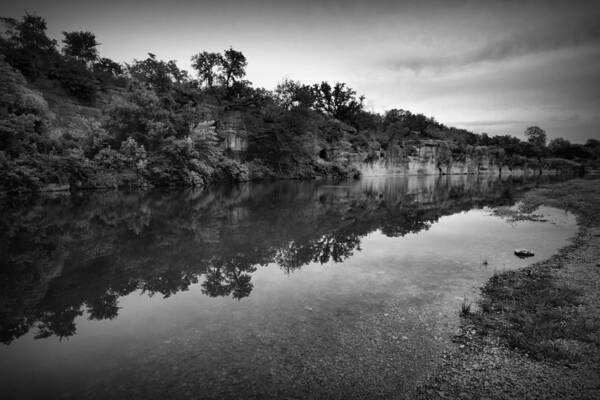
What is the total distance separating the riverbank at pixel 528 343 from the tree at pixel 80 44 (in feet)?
249

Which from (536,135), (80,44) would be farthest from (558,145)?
(80,44)

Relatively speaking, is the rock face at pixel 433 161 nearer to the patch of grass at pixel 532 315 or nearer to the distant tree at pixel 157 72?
the distant tree at pixel 157 72

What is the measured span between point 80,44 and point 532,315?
79.0 metres

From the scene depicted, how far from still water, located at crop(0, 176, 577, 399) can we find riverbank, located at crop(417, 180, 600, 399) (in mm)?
388

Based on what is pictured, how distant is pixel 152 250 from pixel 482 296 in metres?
11.7

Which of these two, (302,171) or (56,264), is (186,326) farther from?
(302,171)

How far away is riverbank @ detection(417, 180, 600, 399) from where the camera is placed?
13.9ft

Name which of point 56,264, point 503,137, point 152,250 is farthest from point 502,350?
point 503,137

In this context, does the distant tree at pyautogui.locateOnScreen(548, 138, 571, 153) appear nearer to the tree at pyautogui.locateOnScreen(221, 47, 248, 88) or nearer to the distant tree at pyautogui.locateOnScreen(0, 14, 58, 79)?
the tree at pyautogui.locateOnScreen(221, 47, 248, 88)

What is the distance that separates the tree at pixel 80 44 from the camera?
57441 mm

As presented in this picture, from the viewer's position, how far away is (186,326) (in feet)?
20.2

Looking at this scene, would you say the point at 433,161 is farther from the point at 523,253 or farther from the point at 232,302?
the point at 232,302

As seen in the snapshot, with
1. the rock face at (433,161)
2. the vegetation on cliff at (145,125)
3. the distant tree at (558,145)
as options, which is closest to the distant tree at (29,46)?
the vegetation on cliff at (145,125)

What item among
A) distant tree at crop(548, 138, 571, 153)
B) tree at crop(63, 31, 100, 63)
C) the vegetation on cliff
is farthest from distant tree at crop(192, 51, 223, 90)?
distant tree at crop(548, 138, 571, 153)
